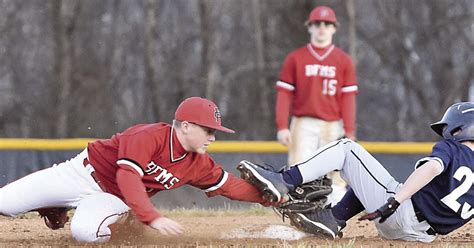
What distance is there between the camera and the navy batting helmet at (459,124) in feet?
23.2

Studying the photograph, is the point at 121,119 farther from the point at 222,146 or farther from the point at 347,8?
the point at 222,146

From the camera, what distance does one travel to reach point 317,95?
10.9 metres

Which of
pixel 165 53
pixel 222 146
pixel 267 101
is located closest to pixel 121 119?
pixel 165 53

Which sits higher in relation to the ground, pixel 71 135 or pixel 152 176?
pixel 152 176

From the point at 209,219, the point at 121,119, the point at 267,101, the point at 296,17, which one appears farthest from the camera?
the point at 121,119

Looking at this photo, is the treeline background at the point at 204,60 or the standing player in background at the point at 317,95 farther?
the treeline background at the point at 204,60

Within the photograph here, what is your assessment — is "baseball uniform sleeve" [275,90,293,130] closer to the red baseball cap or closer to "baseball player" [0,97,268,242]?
"baseball player" [0,97,268,242]

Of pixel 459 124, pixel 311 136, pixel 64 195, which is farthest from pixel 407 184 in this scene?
pixel 311 136

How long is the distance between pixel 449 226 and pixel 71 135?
16.7m

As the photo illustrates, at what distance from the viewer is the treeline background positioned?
24.1m

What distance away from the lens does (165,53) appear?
86.3 ft

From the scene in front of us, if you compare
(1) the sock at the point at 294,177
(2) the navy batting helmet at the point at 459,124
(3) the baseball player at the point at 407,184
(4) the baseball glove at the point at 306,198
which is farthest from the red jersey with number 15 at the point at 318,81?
(2) the navy batting helmet at the point at 459,124

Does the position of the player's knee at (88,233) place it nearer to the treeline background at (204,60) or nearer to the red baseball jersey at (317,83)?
the red baseball jersey at (317,83)

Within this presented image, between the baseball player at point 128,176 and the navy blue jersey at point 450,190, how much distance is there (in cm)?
109
